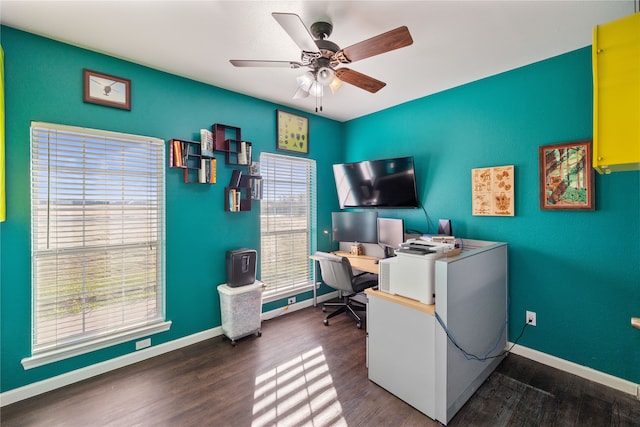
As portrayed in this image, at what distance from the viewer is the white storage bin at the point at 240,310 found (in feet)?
8.96

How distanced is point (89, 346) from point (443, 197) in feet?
11.9

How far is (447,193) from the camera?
9.98 ft

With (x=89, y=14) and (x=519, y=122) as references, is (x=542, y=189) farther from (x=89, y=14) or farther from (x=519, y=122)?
(x=89, y=14)

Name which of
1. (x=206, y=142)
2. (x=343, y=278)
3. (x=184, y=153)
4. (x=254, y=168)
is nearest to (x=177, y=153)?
(x=184, y=153)

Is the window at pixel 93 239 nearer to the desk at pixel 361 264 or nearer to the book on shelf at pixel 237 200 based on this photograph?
the book on shelf at pixel 237 200

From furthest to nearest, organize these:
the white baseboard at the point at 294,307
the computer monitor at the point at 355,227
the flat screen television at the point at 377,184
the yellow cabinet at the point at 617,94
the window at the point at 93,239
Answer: the computer monitor at the point at 355,227
the white baseboard at the point at 294,307
the flat screen television at the point at 377,184
the window at the point at 93,239
the yellow cabinet at the point at 617,94

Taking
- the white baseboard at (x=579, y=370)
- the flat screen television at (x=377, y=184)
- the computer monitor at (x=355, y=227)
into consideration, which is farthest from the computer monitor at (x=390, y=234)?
the white baseboard at (x=579, y=370)

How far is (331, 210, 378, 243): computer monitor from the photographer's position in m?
3.51

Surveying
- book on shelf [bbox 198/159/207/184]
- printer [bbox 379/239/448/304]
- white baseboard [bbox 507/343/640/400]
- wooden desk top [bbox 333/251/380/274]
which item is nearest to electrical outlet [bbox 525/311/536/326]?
white baseboard [bbox 507/343/640/400]

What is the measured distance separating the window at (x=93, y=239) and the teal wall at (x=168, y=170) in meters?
0.07

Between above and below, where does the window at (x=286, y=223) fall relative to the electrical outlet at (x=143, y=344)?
above

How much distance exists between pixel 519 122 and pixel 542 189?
66 cm

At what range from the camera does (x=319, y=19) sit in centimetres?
183

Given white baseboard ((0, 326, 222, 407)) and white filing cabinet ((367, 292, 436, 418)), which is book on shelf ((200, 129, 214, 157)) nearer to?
white baseboard ((0, 326, 222, 407))
